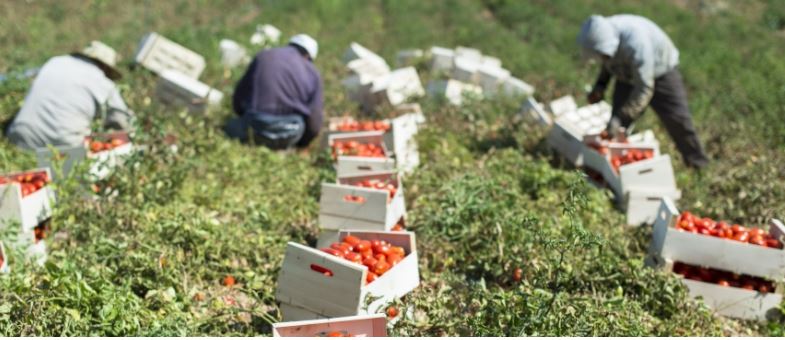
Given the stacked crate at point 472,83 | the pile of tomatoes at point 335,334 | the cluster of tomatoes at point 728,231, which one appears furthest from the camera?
the stacked crate at point 472,83

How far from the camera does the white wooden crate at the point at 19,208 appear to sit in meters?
5.44

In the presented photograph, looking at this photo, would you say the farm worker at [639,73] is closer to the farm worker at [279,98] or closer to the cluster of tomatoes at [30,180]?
the farm worker at [279,98]

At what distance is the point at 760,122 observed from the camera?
9.59m

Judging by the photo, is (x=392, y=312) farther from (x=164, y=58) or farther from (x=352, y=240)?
(x=164, y=58)

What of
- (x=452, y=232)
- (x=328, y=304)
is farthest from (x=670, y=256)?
(x=328, y=304)

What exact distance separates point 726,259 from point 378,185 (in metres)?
2.58

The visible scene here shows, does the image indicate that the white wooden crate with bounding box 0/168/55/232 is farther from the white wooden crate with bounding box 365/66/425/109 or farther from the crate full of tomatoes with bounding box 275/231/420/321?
the white wooden crate with bounding box 365/66/425/109

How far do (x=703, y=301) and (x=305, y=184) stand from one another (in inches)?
143

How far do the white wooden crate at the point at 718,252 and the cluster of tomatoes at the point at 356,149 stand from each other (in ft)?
8.97

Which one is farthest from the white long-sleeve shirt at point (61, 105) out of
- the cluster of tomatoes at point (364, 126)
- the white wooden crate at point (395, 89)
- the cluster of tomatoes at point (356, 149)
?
the white wooden crate at point (395, 89)

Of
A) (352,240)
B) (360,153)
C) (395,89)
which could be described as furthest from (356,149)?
(395,89)

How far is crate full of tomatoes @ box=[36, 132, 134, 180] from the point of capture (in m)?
6.27

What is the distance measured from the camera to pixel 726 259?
17.8 feet

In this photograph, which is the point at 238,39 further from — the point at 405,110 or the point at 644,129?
the point at 644,129
